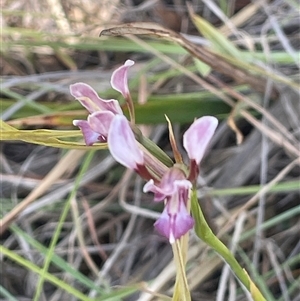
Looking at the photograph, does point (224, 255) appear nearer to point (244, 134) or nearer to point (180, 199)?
point (180, 199)

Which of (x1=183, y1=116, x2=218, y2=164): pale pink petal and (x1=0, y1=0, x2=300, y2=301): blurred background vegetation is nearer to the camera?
(x1=183, y1=116, x2=218, y2=164): pale pink petal

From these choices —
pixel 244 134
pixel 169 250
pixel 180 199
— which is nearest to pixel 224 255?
pixel 180 199

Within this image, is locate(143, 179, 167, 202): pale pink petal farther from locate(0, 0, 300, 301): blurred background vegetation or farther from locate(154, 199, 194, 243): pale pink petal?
locate(0, 0, 300, 301): blurred background vegetation

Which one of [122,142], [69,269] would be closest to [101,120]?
[122,142]

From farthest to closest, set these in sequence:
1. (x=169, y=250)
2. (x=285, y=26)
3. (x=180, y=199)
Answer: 1. (x=285, y=26)
2. (x=169, y=250)
3. (x=180, y=199)

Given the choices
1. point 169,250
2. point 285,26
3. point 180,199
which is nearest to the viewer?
point 180,199

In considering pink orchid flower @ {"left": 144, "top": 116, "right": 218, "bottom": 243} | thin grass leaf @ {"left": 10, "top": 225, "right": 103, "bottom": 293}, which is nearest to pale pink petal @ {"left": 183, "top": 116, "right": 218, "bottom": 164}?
pink orchid flower @ {"left": 144, "top": 116, "right": 218, "bottom": 243}

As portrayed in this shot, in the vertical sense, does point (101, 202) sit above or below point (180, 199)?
below
